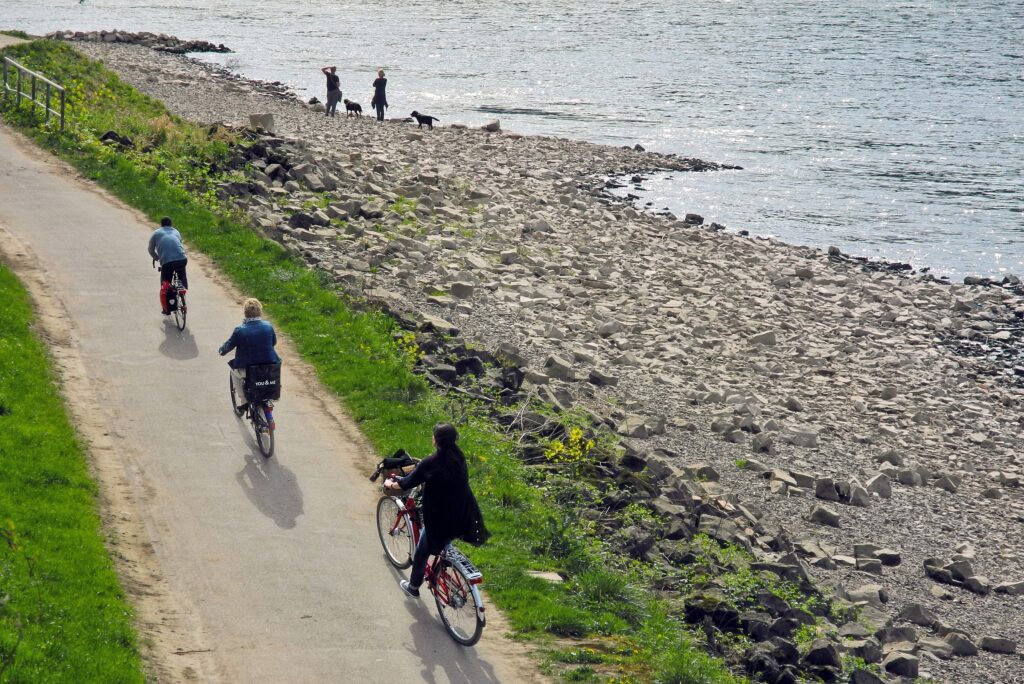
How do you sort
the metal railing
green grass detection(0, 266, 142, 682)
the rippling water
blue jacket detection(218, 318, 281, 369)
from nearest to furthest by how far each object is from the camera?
green grass detection(0, 266, 142, 682) → blue jacket detection(218, 318, 281, 369) → the metal railing → the rippling water

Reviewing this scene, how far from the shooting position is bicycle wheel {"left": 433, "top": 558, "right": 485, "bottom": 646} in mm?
10398

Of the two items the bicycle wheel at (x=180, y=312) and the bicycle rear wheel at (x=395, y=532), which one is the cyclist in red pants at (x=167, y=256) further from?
the bicycle rear wheel at (x=395, y=532)

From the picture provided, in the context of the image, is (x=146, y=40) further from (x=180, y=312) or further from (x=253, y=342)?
(x=253, y=342)

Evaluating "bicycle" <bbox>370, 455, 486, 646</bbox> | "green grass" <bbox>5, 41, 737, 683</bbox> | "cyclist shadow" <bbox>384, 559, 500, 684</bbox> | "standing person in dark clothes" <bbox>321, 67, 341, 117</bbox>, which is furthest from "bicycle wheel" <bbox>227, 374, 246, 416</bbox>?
"standing person in dark clothes" <bbox>321, 67, 341, 117</bbox>

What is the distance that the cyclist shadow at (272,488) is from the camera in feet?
42.3

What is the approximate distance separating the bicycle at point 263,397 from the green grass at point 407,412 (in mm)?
1692

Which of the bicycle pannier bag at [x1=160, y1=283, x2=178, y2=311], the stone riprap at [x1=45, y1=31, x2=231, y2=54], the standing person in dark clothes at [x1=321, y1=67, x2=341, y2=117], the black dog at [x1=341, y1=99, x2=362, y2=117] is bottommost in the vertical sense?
the bicycle pannier bag at [x1=160, y1=283, x2=178, y2=311]

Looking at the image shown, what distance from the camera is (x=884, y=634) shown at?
14.2 m

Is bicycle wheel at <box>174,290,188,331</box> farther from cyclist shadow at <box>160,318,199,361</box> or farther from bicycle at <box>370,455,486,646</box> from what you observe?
bicycle at <box>370,455,486,646</box>

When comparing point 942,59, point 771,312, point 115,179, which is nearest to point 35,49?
point 115,179

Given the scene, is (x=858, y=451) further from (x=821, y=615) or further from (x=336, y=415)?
(x=336, y=415)

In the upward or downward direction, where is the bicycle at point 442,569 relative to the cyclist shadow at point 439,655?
upward

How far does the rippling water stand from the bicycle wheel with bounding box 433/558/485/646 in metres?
32.6

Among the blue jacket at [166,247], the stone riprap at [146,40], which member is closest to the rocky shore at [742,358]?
the blue jacket at [166,247]
